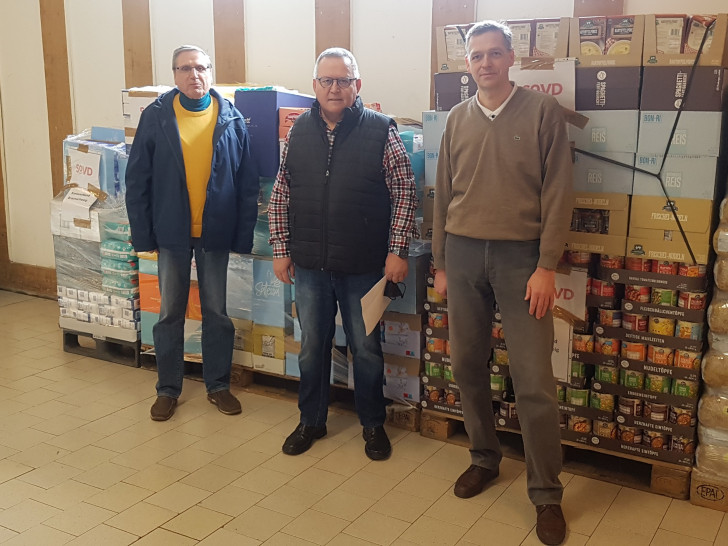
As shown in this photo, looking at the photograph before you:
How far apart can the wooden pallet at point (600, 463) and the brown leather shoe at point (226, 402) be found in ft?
3.26

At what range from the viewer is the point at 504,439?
3588mm

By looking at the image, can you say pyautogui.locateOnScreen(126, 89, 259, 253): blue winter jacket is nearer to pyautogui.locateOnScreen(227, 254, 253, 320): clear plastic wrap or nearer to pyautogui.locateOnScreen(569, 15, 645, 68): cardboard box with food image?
pyautogui.locateOnScreen(227, 254, 253, 320): clear plastic wrap

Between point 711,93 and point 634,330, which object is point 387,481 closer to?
point 634,330

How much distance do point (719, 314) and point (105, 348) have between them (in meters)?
3.56

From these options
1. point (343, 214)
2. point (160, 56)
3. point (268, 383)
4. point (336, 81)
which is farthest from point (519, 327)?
point (160, 56)

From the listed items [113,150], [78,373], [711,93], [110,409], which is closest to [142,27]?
[113,150]

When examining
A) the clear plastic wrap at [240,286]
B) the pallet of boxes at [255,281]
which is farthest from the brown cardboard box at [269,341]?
the clear plastic wrap at [240,286]

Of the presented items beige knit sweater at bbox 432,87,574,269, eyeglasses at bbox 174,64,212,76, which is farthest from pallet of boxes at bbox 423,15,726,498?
eyeglasses at bbox 174,64,212,76

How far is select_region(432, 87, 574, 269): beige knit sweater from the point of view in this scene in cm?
267

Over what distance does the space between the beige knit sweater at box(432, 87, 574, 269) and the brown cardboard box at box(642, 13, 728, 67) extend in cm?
54

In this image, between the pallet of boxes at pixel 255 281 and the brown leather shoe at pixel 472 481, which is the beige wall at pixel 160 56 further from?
the brown leather shoe at pixel 472 481

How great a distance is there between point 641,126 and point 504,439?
157cm

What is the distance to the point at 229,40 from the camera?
193 inches

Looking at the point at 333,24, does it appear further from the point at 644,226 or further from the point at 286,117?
the point at 644,226
